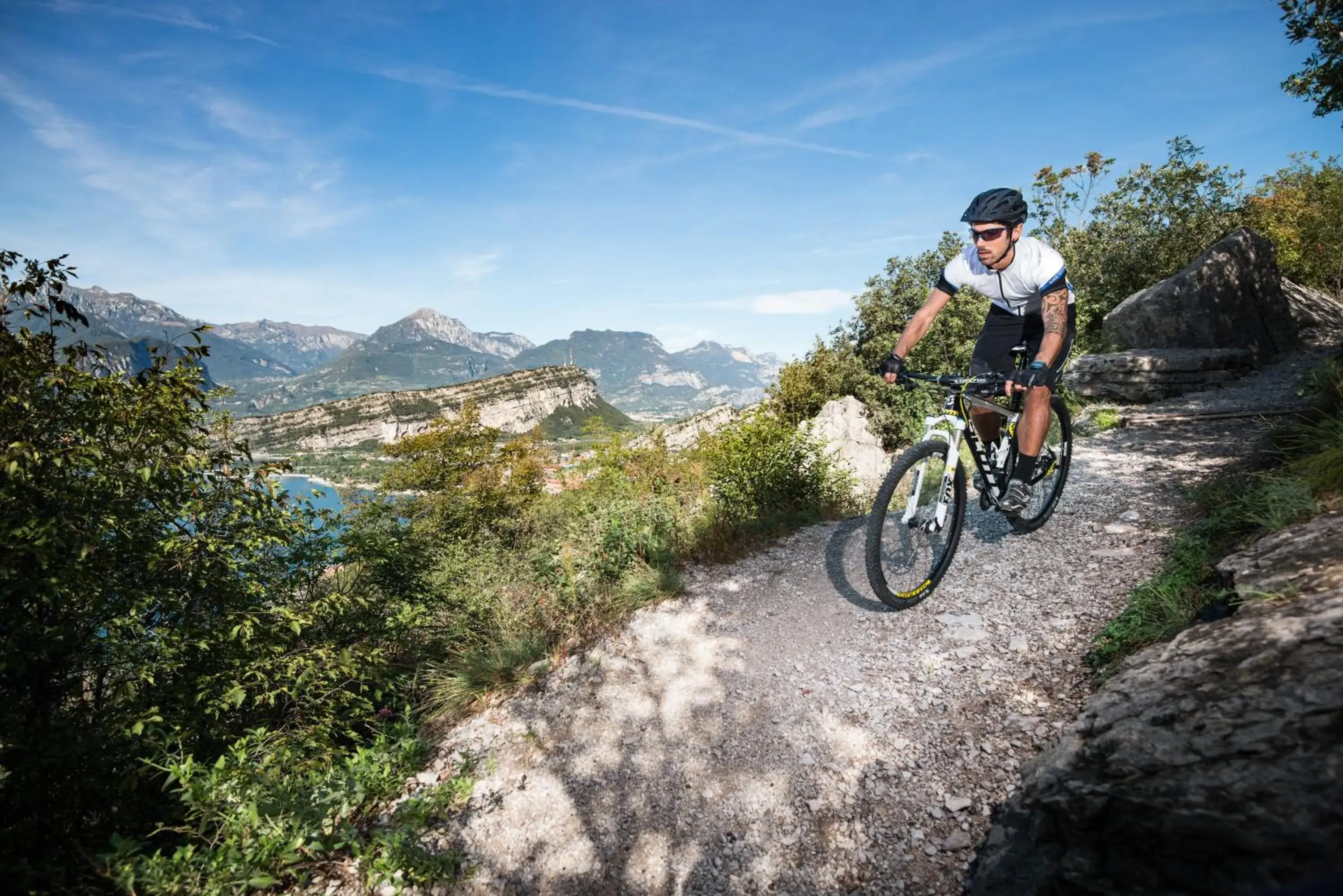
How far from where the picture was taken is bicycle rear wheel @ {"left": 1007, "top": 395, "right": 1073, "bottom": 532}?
5.58 m

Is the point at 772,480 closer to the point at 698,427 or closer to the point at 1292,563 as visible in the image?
the point at 1292,563

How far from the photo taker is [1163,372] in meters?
11.5

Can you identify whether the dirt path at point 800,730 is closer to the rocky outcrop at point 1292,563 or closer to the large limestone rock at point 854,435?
the rocky outcrop at point 1292,563

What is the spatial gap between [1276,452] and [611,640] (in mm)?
6443

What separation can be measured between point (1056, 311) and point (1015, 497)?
1770mm

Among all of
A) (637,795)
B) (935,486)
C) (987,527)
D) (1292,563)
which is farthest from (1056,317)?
(637,795)

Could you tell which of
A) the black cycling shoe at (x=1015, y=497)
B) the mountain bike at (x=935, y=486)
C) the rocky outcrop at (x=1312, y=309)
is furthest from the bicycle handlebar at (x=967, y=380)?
the rocky outcrop at (x=1312, y=309)

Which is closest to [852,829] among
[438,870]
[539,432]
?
[438,870]

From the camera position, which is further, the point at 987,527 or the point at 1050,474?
the point at 987,527

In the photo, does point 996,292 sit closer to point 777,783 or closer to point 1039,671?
point 1039,671

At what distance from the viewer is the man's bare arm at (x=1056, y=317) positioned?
4.46 metres

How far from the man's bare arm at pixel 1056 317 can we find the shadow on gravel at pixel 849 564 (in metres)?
2.32

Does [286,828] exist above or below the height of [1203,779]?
below

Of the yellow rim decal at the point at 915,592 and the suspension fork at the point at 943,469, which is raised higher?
the suspension fork at the point at 943,469
